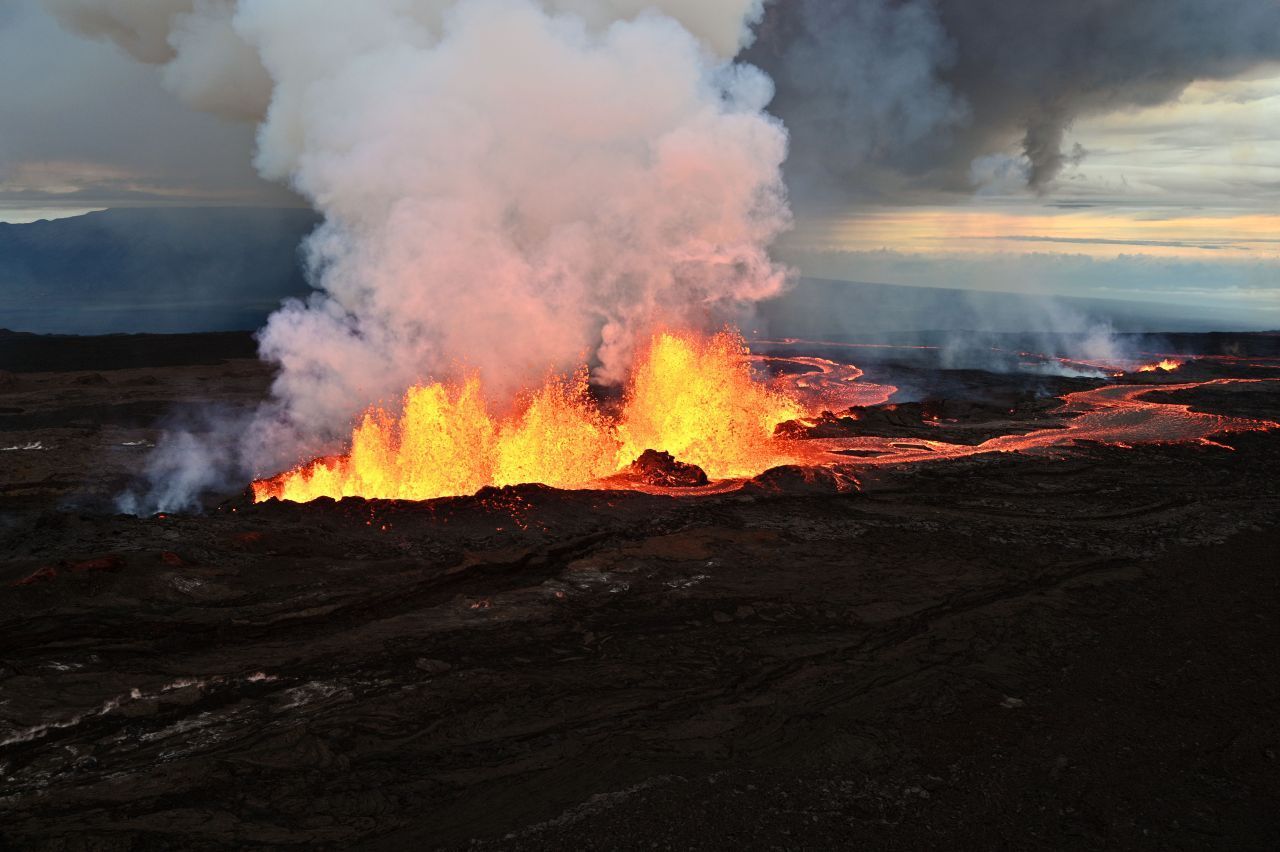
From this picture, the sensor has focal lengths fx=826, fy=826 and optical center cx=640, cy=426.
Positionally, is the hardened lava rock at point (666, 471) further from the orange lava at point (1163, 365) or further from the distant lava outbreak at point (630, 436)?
the orange lava at point (1163, 365)

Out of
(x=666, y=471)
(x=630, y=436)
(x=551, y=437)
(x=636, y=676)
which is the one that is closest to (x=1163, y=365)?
(x=630, y=436)

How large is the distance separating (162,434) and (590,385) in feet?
54.9

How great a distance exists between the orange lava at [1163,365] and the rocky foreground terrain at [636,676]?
40.4 metres

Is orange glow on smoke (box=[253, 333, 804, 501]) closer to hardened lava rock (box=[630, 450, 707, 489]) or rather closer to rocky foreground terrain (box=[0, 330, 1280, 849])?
hardened lava rock (box=[630, 450, 707, 489])

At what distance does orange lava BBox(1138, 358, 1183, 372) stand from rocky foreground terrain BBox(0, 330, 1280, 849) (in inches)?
1592

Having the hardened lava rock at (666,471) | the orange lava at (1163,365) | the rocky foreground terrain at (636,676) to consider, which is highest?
the orange lava at (1163,365)

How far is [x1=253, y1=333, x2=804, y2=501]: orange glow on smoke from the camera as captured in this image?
1875 cm

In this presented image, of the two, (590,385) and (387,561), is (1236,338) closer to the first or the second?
(590,385)

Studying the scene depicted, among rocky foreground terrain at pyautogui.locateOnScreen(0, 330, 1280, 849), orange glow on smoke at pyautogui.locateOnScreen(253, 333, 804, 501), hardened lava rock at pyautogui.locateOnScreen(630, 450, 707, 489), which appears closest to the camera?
rocky foreground terrain at pyautogui.locateOnScreen(0, 330, 1280, 849)

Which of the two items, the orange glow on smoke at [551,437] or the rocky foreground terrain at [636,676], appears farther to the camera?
the orange glow on smoke at [551,437]

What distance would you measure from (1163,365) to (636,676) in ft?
189

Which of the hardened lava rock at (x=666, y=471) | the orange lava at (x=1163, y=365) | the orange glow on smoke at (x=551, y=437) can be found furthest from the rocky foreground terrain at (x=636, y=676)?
the orange lava at (x=1163, y=365)

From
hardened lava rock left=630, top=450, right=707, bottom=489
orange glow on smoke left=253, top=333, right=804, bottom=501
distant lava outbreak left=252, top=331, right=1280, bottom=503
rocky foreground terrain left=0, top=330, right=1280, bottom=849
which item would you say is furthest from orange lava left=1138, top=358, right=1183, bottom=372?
hardened lava rock left=630, top=450, right=707, bottom=489

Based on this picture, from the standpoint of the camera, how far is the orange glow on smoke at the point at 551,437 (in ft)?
61.5
